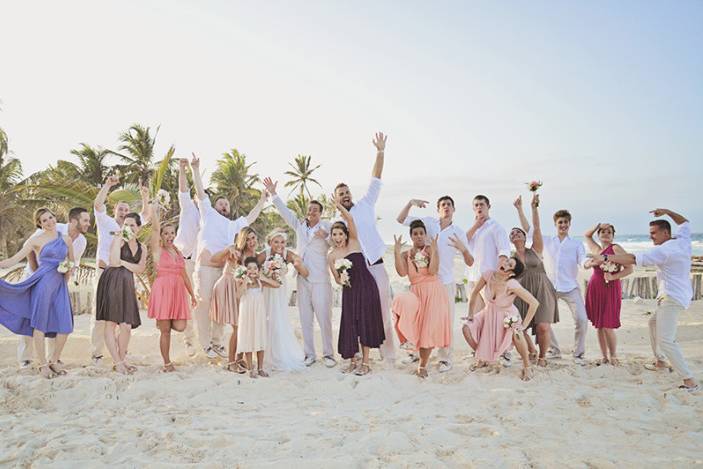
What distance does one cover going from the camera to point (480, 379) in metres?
6.08

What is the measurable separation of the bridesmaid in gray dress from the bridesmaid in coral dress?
4460 mm

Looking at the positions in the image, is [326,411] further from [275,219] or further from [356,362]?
[275,219]

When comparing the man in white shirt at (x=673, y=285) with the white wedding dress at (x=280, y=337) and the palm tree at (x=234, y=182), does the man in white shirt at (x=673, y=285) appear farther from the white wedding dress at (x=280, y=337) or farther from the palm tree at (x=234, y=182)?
the palm tree at (x=234, y=182)

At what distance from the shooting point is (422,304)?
21.2 ft

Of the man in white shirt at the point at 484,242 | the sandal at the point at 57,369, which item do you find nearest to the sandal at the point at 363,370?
the man in white shirt at the point at 484,242

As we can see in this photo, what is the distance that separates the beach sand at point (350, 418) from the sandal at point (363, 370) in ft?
0.38

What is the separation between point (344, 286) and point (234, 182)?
35.5 meters

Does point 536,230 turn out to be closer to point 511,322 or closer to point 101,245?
point 511,322

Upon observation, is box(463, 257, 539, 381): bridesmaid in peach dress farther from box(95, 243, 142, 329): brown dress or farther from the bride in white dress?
box(95, 243, 142, 329): brown dress

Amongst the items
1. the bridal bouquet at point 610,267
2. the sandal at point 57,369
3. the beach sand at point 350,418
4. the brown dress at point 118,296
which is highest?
the bridal bouquet at point 610,267

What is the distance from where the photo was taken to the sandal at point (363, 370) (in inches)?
243

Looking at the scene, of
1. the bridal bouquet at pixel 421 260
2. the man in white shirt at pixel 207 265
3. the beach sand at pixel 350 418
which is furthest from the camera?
the man in white shirt at pixel 207 265

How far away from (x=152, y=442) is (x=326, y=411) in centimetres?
164

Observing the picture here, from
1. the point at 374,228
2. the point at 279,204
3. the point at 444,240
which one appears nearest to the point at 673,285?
the point at 444,240
